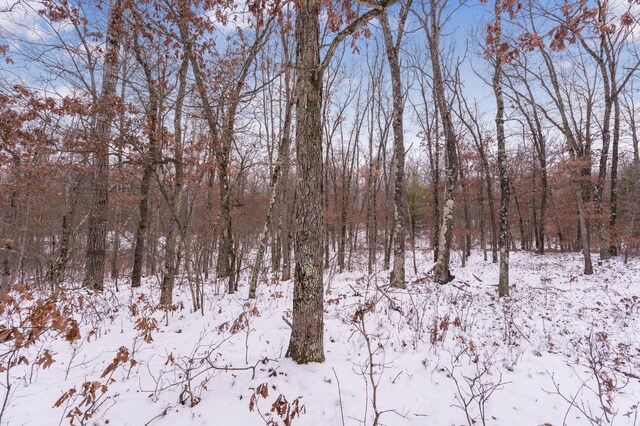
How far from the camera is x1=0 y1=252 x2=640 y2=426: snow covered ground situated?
285cm

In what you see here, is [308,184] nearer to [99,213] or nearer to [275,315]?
[275,315]

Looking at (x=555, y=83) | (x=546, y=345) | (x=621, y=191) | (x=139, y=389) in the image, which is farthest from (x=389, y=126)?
(x=621, y=191)

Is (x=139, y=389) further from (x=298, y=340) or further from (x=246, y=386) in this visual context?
(x=298, y=340)

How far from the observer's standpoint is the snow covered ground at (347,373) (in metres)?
2.85

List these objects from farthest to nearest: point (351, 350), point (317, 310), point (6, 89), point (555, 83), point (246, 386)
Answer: point (555, 83)
point (6, 89)
point (351, 350)
point (317, 310)
point (246, 386)

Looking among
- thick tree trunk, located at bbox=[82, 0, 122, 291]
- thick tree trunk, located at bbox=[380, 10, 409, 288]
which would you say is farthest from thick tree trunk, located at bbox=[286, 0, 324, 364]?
thick tree trunk, located at bbox=[82, 0, 122, 291]

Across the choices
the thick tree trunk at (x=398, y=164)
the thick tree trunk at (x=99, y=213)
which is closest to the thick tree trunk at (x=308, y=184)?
the thick tree trunk at (x=398, y=164)

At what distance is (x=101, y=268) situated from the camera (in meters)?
8.25

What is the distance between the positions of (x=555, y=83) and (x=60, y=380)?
20594 millimetres

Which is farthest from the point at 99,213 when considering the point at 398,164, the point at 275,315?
the point at 398,164

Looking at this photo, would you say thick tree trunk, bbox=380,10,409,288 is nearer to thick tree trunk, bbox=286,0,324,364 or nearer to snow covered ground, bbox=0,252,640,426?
snow covered ground, bbox=0,252,640,426

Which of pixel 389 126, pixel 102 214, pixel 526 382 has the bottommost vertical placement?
pixel 526 382

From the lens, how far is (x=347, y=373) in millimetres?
3525

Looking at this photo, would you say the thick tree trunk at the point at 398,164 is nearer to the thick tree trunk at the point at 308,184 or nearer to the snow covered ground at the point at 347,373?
the snow covered ground at the point at 347,373
